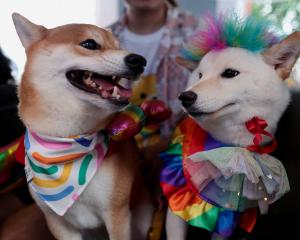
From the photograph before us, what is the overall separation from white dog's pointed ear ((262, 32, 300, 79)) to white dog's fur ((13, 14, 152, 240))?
320mm

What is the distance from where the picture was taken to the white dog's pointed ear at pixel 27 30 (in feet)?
2.70

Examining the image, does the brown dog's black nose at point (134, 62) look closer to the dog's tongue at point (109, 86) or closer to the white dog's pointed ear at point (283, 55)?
the dog's tongue at point (109, 86)

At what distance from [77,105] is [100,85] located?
6cm

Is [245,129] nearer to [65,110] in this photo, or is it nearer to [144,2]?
[65,110]

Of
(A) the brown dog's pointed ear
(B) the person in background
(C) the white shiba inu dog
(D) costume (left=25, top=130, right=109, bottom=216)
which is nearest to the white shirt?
(B) the person in background

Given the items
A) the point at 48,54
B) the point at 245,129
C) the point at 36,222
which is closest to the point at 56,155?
the point at 48,54

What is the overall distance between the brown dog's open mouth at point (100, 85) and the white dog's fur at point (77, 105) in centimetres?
1

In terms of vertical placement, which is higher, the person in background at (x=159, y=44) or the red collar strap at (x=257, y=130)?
the red collar strap at (x=257, y=130)

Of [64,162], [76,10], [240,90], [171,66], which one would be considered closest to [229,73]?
[240,90]

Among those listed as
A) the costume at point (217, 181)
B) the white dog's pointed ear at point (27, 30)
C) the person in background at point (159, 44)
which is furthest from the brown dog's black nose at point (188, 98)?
the person in background at point (159, 44)

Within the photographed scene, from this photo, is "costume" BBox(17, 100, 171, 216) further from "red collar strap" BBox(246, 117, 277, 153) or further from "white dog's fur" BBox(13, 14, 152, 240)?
"red collar strap" BBox(246, 117, 277, 153)

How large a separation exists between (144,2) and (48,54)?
68 cm

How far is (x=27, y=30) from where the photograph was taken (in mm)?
827

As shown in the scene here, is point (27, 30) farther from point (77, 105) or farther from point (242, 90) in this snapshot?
point (242, 90)
